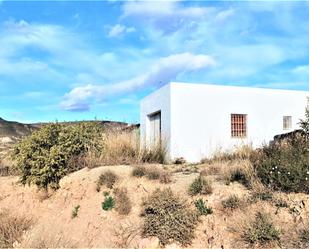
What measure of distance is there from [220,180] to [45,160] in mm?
5291

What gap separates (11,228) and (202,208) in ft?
14.7

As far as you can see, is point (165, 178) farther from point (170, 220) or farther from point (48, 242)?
point (48, 242)

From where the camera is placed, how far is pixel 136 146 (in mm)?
16109

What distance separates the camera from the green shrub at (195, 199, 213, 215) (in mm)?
9328

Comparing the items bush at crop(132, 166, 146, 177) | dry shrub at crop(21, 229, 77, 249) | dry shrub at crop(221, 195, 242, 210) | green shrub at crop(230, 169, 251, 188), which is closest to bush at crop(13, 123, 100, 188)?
bush at crop(132, 166, 146, 177)

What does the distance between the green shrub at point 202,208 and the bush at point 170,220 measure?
174 millimetres

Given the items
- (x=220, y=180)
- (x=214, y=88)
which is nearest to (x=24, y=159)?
(x=220, y=180)

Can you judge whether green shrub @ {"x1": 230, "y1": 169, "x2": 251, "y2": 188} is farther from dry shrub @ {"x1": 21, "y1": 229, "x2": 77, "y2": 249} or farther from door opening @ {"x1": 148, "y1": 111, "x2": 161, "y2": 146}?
door opening @ {"x1": 148, "y1": 111, "x2": 161, "y2": 146}

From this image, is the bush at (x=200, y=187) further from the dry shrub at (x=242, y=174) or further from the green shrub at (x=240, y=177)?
the green shrub at (x=240, y=177)

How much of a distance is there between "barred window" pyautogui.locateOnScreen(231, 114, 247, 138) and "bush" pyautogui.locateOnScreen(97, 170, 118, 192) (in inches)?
463

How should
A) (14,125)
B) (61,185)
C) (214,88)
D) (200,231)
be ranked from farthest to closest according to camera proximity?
1. (14,125)
2. (214,88)
3. (61,185)
4. (200,231)

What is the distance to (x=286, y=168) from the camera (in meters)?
9.55

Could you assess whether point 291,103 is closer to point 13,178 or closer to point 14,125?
point 13,178

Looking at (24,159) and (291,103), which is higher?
(291,103)
